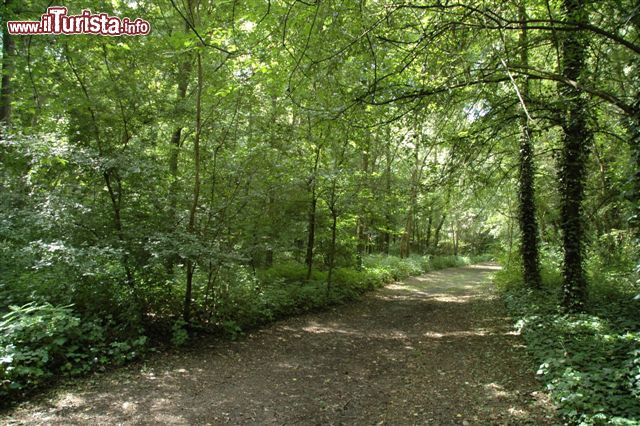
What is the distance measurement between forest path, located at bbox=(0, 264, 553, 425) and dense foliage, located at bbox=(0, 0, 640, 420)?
0.66 meters

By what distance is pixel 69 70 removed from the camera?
6.35 meters

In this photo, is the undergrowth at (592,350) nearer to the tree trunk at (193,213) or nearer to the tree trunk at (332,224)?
the tree trunk at (332,224)

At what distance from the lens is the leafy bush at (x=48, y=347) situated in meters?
4.23

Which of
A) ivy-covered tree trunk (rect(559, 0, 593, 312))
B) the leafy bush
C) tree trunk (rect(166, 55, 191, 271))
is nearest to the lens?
the leafy bush

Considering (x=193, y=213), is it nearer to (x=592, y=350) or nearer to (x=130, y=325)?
(x=130, y=325)

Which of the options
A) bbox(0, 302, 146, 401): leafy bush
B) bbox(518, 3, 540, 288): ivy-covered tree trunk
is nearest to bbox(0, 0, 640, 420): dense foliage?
bbox(0, 302, 146, 401): leafy bush

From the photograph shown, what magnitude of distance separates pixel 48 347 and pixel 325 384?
365 cm

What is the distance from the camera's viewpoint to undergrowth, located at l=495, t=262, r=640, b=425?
352 centimetres

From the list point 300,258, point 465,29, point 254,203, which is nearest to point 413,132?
point 465,29

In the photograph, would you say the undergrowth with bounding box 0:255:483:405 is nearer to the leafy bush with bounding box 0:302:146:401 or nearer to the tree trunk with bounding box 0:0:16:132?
the leafy bush with bounding box 0:302:146:401

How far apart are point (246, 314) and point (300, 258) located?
4770mm

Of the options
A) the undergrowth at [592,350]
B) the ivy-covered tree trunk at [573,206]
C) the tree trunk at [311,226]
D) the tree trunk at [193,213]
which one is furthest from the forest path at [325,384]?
the tree trunk at [311,226]

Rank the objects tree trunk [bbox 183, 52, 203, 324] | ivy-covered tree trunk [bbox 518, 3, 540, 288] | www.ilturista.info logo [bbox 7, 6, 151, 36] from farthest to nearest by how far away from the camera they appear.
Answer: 1. ivy-covered tree trunk [bbox 518, 3, 540, 288]
2. tree trunk [bbox 183, 52, 203, 324]
3. www.ilturista.info logo [bbox 7, 6, 151, 36]

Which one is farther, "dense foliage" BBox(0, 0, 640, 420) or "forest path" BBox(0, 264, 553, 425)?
"dense foliage" BBox(0, 0, 640, 420)
